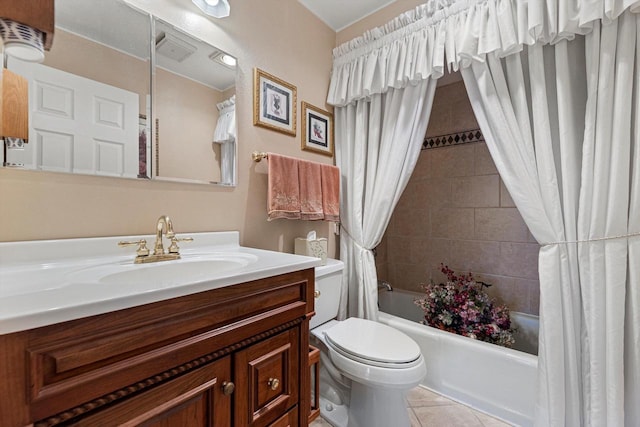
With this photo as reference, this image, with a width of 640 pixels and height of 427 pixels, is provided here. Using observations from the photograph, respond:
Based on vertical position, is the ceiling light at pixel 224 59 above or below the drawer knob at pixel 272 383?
above

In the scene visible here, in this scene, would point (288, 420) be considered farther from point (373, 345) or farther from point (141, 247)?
point (141, 247)

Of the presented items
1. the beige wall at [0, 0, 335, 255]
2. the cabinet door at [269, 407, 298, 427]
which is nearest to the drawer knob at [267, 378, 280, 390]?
the cabinet door at [269, 407, 298, 427]

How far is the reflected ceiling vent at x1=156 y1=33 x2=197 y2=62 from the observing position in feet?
3.89

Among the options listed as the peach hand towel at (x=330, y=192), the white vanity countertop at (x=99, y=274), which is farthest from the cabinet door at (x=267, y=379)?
the peach hand towel at (x=330, y=192)

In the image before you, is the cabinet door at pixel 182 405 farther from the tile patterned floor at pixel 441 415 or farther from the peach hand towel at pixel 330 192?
the peach hand towel at pixel 330 192

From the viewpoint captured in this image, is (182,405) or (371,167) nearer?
(182,405)

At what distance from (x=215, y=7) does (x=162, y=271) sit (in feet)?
3.96

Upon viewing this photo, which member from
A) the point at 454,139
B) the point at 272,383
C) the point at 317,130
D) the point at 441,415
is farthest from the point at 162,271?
the point at 454,139

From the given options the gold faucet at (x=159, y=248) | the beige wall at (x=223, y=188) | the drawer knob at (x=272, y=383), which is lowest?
the drawer knob at (x=272, y=383)

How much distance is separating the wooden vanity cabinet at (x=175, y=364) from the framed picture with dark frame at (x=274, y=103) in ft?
3.27

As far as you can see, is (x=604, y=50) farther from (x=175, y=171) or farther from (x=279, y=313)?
(x=175, y=171)

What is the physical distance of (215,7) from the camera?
1296mm

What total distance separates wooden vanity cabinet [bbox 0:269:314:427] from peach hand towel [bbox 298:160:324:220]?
2.26 feet

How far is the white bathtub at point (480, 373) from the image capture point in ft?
4.52
